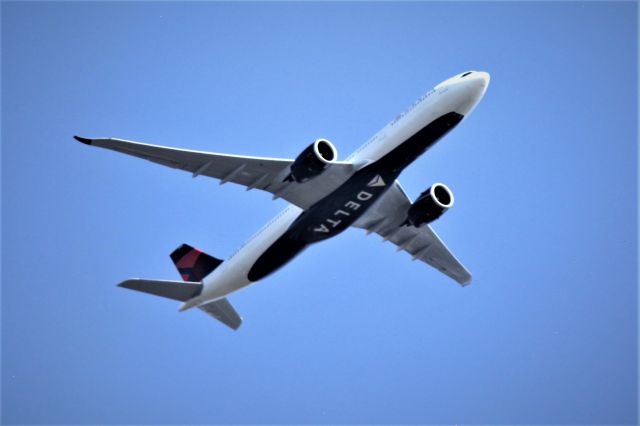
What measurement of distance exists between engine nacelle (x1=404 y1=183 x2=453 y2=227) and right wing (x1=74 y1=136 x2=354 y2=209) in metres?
3.66

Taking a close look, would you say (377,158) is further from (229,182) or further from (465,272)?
(465,272)

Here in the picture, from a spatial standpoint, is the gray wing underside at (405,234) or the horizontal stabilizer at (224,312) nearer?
the gray wing underside at (405,234)

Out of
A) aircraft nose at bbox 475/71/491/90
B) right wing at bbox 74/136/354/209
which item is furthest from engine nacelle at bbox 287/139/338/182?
aircraft nose at bbox 475/71/491/90

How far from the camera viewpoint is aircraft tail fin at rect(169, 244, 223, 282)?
34.2m

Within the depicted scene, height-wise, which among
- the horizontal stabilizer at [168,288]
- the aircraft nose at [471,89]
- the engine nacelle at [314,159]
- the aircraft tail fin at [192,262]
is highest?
the aircraft nose at [471,89]

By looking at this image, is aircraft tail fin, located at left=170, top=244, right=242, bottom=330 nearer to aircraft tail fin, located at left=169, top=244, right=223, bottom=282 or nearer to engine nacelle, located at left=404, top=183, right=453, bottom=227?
aircraft tail fin, located at left=169, top=244, right=223, bottom=282

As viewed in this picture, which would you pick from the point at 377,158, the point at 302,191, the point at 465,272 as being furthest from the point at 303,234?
the point at 465,272

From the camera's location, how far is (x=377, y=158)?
28.3m

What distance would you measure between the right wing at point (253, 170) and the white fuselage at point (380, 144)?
0.84 meters

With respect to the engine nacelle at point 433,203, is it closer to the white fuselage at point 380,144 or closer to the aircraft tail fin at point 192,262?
the white fuselage at point 380,144

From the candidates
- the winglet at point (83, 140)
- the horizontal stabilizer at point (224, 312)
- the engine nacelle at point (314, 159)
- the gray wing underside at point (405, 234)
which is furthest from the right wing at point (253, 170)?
the horizontal stabilizer at point (224, 312)

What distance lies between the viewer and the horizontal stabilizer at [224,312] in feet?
114

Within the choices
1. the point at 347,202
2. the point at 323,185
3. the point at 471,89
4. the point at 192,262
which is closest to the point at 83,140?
the point at 323,185

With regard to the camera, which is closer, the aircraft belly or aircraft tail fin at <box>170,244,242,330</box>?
the aircraft belly
